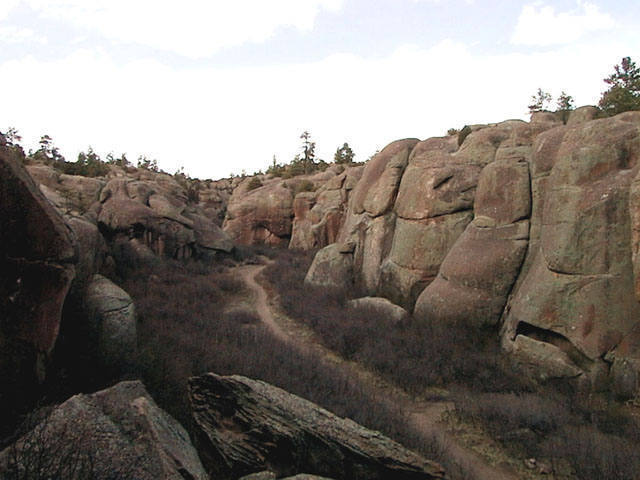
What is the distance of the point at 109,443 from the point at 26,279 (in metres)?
3.58

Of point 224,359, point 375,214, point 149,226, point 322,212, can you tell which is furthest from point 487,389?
point 322,212

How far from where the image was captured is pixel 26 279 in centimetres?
624

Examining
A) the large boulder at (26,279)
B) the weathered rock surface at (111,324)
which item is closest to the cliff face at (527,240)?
the weathered rock surface at (111,324)

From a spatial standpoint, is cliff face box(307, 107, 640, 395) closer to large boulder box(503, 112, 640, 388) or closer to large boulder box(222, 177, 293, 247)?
large boulder box(503, 112, 640, 388)

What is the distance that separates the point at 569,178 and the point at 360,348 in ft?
23.4

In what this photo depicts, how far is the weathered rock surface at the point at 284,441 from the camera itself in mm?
4852

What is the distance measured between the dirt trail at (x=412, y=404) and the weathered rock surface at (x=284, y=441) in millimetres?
1934

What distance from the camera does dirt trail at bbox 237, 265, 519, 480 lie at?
650 centimetres

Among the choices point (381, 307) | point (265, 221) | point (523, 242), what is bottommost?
point (381, 307)

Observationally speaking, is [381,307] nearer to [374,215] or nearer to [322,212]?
[374,215]

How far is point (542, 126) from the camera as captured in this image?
558 inches

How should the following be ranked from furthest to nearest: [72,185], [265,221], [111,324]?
[265,221]
[72,185]
[111,324]

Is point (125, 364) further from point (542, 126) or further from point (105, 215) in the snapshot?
point (105, 215)

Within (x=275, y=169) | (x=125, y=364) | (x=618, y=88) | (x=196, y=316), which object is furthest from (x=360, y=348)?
(x=275, y=169)
